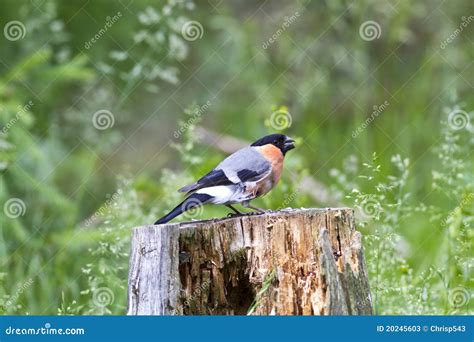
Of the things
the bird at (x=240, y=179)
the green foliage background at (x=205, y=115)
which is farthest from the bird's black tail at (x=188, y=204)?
the green foliage background at (x=205, y=115)

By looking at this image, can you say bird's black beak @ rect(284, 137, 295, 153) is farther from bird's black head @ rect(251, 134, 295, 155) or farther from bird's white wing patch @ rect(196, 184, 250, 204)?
bird's white wing patch @ rect(196, 184, 250, 204)

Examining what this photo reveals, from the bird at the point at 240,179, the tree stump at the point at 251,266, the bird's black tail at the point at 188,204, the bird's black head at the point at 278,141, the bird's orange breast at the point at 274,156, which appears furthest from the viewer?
the bird's black head at the point at 278,141

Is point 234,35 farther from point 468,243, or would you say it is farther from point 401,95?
point 468,243

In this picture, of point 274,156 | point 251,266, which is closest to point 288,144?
point 274,156

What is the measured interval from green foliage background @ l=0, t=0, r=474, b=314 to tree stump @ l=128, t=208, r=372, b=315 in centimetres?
83

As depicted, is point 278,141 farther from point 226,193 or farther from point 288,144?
point 226,193

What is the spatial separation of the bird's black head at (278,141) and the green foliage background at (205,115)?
50cm

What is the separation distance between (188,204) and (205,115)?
150 inches

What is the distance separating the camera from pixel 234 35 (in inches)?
248

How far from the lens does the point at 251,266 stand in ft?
10.4

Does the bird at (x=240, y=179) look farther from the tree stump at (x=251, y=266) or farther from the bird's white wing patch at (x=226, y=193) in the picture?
the tree stump at (x=251, y=266)

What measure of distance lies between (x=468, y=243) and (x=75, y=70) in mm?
2721

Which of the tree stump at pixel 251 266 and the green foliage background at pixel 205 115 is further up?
the green foliage background at pixel 205 115

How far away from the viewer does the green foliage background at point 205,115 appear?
4.48m
